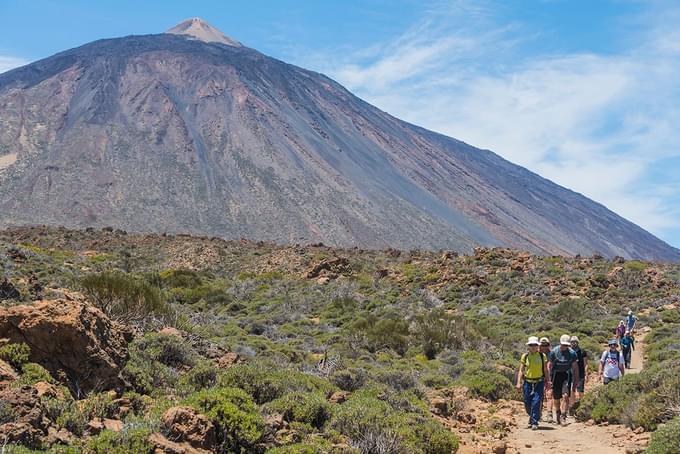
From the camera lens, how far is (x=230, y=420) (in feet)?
17.1

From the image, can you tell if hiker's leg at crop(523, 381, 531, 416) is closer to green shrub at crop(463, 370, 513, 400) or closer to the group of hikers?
the group of hikers

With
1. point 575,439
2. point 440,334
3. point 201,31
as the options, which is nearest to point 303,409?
point 575,439

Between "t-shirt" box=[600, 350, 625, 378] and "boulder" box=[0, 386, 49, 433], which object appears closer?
"boulder" box=[0, 386, 49, 433]

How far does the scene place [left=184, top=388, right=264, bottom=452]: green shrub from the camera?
16.9ft

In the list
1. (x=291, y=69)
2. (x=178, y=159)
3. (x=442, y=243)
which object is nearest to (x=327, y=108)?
(x=291, y=69)

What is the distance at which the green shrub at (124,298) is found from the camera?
413 inches

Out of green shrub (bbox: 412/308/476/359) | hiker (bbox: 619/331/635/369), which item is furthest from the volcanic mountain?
hiker (bbox: 619/331/635/369)

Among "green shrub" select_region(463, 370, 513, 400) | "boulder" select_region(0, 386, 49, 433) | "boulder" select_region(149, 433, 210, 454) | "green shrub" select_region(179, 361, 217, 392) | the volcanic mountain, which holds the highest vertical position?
the volcanic mountain

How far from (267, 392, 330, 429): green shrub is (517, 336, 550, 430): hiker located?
3.18 meters

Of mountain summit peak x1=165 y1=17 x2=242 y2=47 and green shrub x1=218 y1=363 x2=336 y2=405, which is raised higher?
mountain summit peak x1=165 y1=17 x2=242 y2=47

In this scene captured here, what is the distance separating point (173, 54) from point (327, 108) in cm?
3228

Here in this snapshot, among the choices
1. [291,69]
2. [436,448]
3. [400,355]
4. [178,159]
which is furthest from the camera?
[291,69]

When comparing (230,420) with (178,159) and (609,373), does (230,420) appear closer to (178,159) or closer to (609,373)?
(609,373)

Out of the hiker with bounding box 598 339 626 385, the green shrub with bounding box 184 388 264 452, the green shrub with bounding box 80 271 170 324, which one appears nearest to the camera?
the green shrub with bounding box 184 388 264 452
